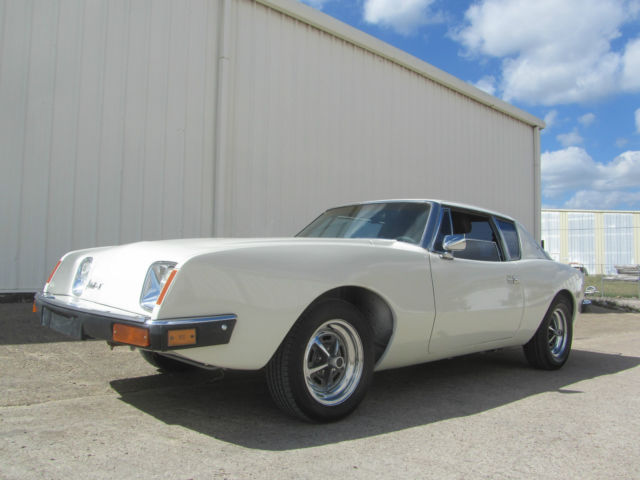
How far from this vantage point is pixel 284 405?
2848mm

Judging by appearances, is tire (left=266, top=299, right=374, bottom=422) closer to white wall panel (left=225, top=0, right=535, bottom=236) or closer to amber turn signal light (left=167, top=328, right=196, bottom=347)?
amber turn signal light (left=167, top=328, right=196, bottom=347)

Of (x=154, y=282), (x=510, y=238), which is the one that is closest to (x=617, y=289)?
(x=510, y=238)

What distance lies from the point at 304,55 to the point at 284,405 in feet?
22.4

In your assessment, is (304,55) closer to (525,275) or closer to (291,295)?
(525,275)

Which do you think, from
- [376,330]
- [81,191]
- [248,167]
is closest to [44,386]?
[376,330]

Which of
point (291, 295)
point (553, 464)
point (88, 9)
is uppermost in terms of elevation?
point (88, 9)

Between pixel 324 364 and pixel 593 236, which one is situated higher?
pixel 593 236

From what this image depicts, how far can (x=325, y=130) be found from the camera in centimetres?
877

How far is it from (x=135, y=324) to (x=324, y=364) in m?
1.09

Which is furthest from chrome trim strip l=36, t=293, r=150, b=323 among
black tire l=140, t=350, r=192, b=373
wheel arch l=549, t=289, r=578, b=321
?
wheel arch l=549, t=289, r=578, b=321

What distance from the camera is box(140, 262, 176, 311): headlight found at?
2.62 metres

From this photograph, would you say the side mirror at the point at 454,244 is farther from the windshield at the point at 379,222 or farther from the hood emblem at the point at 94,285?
the hood emblem at the point at 94,285

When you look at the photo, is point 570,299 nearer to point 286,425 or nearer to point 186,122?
point 286,425

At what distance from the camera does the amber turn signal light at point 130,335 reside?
7.95 feet
